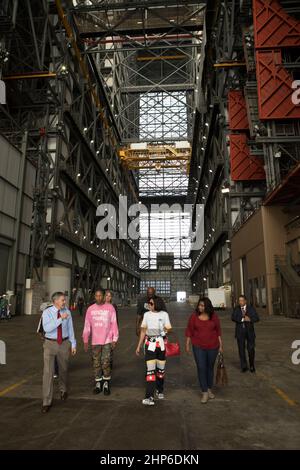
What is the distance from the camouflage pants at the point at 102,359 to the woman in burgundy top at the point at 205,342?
156cm

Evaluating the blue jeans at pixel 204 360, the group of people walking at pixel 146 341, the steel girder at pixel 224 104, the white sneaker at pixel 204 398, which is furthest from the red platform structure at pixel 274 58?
the white sneaker at pixel 204 398

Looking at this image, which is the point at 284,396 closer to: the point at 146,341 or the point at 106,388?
the point at 146,341

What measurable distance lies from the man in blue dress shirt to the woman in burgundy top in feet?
7.03

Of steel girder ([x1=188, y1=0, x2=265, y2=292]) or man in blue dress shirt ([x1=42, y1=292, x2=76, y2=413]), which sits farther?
steel girder ([x1=188, y1=0, x2=265, y2=292])

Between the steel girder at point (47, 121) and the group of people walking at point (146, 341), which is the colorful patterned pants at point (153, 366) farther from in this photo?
the steel girder at point (47, 121)

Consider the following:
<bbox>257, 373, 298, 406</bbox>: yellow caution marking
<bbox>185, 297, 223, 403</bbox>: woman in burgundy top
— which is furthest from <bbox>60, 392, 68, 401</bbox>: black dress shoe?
<bbox>257, 373, 298, 406</bbox>: yellow caution marking

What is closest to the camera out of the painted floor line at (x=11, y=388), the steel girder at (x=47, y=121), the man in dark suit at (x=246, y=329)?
the painted floor line at (x=11, y=388)

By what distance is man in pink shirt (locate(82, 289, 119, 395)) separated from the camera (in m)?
6.50

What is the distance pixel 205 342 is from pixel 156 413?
136 cm

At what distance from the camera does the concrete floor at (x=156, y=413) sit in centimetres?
419

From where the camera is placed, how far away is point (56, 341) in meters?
5.89

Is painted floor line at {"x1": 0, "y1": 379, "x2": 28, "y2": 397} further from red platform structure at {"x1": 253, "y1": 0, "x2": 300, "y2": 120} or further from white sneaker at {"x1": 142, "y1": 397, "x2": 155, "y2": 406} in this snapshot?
red platform structure at {"x1": 253, "y1": 0, "x2": 300, "y2": 120}

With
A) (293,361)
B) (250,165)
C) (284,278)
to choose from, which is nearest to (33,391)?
(293,361)

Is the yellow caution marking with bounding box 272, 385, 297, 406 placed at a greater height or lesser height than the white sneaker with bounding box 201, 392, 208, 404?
lesser
